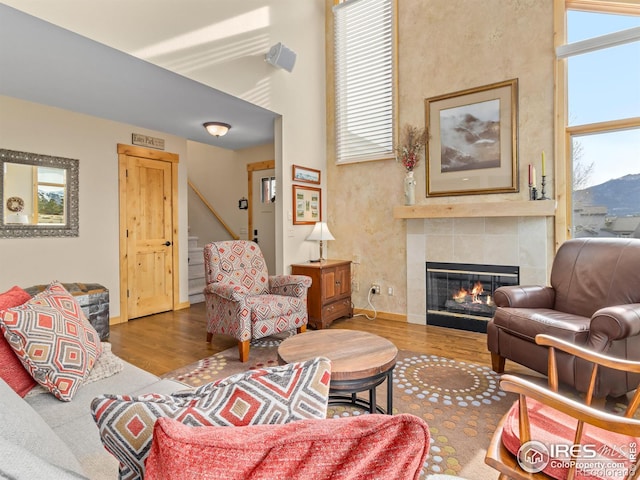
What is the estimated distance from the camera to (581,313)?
2.57m

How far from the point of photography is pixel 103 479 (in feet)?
3.20

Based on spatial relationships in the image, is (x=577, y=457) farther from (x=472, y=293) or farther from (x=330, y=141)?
(x=330, y=141)

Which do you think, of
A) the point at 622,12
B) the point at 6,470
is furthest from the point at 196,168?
the point at 6,470

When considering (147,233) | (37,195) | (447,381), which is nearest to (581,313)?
(447,381)

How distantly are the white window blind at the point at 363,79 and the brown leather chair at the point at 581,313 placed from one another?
2.39 m

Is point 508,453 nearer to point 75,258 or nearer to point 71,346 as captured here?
point 71,346

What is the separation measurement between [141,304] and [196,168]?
3.14 meters

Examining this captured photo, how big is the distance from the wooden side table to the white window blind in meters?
1.54

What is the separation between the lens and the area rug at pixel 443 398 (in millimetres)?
1703

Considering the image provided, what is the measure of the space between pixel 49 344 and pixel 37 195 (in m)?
3.10

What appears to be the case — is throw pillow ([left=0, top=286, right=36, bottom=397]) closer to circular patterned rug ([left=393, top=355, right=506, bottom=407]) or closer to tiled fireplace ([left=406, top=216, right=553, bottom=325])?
circular patterned rug ([left=393, top=355, right=506, bottom=407])

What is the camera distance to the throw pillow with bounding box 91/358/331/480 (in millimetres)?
565

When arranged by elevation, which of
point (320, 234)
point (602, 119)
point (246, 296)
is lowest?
point (246, 296)

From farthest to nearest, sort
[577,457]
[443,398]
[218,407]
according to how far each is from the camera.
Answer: [443,398] < [577,457] < [218,407]
